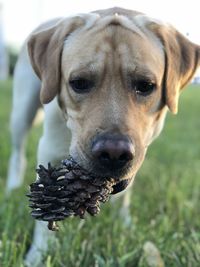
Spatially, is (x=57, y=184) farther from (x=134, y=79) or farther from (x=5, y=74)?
(x=5, y=74)

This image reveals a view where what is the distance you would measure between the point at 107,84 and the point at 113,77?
47 millimetres

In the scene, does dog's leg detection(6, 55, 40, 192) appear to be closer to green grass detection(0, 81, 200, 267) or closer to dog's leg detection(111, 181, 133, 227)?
green grass detection(0, 81, 200, 267)

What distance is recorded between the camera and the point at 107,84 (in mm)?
2854

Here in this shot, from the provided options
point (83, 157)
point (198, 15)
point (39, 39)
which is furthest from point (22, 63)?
point (83, 157)

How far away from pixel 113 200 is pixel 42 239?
897 mm

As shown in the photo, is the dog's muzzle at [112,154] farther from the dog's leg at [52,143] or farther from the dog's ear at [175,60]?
the dog's leg at [52,143]

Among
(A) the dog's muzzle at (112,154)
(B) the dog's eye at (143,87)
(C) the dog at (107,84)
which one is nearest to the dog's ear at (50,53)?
(C) the dog at (107,84)

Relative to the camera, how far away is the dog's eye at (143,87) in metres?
2.91

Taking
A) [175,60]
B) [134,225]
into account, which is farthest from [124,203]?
[175,60]

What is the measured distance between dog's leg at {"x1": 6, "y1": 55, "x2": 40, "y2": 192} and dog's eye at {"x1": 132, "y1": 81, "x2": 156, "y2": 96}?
4.02 ft

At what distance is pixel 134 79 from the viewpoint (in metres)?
2.88

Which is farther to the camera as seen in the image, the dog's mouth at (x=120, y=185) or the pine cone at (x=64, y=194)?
the dog's mouth at (x=120, y=185)

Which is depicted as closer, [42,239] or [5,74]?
[42,239]

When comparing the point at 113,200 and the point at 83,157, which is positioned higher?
the point at 83,157
